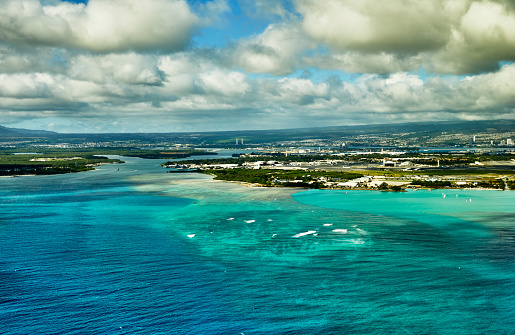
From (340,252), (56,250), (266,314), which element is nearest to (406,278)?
(340,252)

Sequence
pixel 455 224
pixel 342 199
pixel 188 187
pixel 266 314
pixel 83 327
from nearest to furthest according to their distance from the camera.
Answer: pixel 83 327, pixel 266 314, pixel 455 224, pixel 342 199, pixel 188 187

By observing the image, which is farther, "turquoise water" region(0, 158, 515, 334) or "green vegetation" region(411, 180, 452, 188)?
"green vegetation" region(411, 180, 452, 188)

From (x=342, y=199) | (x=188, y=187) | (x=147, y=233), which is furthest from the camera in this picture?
(x=188, y=187)

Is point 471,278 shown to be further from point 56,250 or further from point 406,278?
point 56,250

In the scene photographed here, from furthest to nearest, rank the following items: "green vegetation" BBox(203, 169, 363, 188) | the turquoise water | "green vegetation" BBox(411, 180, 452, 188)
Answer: "green vegetation" BBox(203, 169, 363, 188), "green vegetation" BBox(411, 180, 452, 188), the turquoise water

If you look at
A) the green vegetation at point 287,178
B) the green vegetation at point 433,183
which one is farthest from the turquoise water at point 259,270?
the green vegetation at point 287,178

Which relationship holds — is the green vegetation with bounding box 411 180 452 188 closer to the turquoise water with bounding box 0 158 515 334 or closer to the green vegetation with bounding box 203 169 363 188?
the green vegetation with bounding box 203 169 363 188

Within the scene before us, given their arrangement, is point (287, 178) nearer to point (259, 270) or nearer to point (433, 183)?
point (433, 183)

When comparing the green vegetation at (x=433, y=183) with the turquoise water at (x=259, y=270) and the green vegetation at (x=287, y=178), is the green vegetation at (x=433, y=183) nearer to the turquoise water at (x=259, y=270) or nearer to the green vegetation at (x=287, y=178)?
the green vegetation at (x=287, y=178)

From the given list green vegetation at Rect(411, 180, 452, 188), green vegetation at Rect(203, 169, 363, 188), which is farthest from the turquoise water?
green vegetation at Rect(203, 169, 363, 188)
